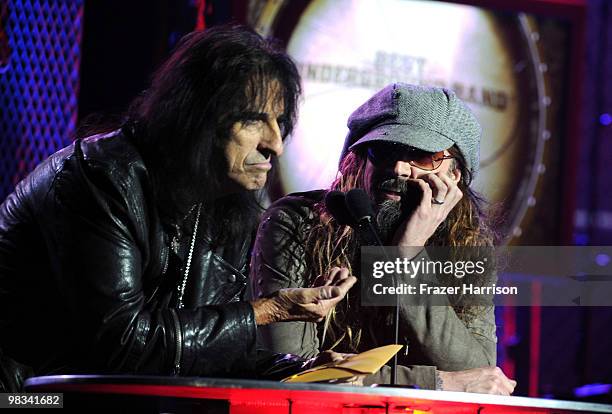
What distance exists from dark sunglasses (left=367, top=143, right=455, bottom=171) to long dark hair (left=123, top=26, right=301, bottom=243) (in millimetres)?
467

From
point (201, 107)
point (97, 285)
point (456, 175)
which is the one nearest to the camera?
point (97, 285)

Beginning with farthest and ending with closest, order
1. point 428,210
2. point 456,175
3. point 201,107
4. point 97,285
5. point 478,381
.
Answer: point 456,175
point 428,210
point 478,381
point 201,107
point 97,285

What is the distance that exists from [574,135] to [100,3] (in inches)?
85.1

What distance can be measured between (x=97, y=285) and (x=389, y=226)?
966 millimetres

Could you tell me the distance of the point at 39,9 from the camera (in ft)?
10.9

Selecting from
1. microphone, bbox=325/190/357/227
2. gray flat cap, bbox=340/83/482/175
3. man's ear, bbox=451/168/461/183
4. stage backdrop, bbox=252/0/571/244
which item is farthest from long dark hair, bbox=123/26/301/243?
stage backdrop, bbox=252/0/571/244

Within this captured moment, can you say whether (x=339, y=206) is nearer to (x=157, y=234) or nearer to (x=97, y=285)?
(x=157, y=234)

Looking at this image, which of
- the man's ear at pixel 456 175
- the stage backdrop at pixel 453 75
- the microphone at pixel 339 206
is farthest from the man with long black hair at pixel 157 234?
the stage backdrop at pixel 453 75

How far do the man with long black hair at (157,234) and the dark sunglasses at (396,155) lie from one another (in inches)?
16.1

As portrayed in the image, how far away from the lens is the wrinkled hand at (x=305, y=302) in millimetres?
1918

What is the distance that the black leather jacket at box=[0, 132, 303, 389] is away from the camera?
1.91 metres

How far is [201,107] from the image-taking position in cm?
209

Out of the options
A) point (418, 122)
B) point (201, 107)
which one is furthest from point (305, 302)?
point (418, 122)

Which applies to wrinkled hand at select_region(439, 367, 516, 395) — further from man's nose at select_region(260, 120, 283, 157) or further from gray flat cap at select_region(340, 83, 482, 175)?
man's nose at select_region(260, 120, 283, 157)
